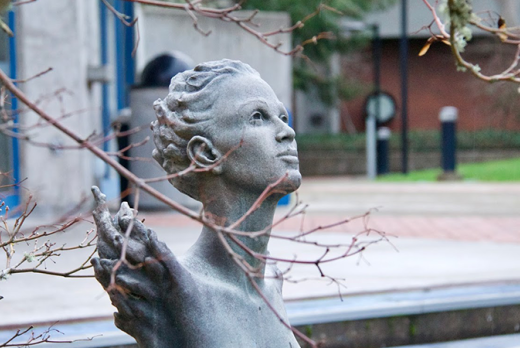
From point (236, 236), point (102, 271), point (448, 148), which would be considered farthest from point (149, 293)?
point (448, 148)

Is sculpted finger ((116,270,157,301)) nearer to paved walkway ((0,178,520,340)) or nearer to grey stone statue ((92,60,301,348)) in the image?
grey stone statue ((92,60,301,348))

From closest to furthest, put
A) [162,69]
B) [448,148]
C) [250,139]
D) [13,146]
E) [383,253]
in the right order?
[250,139], [383,253], [13,146], [162,69], [448,148]

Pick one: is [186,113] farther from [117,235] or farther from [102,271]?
[102,271]

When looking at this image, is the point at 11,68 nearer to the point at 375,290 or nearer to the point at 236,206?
the point at 375,290

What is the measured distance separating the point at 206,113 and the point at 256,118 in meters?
0.16

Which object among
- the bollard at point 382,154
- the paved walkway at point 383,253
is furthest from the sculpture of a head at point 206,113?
the bollard at point 382,154

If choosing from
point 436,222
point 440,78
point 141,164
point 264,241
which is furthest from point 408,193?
point 440,78

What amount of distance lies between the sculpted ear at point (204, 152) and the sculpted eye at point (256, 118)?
15 centimetres

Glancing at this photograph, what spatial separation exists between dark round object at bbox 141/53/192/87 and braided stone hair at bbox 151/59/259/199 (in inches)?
345

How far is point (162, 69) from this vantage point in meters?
11.7

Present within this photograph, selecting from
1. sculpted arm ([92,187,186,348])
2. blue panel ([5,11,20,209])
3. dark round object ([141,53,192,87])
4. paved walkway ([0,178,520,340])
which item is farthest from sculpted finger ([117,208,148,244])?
dark round object ([141,53,192,87])

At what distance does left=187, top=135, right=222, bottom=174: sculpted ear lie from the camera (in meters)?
2.68

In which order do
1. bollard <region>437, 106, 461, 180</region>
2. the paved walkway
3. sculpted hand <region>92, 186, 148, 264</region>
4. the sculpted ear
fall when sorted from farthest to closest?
bollard <region>437, 106, 461, 180</region>
the paved walkway
the sculpted ear
sculpted hand <region>92, 186, 148, 264</region>

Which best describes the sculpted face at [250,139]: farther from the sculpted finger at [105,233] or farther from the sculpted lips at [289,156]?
the sculpted finger at [105,233]
